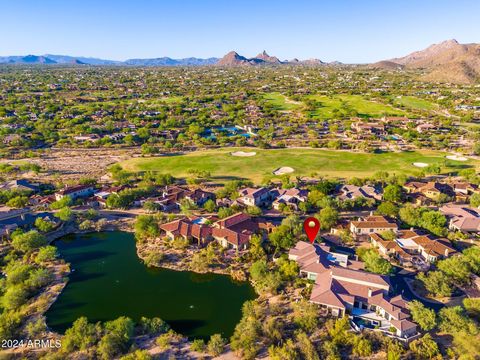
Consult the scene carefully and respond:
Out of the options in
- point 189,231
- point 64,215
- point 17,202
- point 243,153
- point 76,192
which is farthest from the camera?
point 243,153

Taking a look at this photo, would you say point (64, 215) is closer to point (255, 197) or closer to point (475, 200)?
point (255, 197)

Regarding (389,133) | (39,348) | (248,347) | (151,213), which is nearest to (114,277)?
(39,348)

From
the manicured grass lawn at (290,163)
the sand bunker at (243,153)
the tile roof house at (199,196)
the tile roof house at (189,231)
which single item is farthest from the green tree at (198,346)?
the sand bunker at (243,153)

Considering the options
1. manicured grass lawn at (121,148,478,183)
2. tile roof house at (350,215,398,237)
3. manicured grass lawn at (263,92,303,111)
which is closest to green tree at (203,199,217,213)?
manicured grass lawn at (121,148,478,183)

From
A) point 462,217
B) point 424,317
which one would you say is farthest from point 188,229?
point 462,217

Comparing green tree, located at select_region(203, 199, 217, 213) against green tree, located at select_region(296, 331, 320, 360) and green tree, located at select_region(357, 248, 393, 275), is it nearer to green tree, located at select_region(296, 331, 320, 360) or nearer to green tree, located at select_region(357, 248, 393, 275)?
green tree, located at select_region(357, 248, 393, 275)
